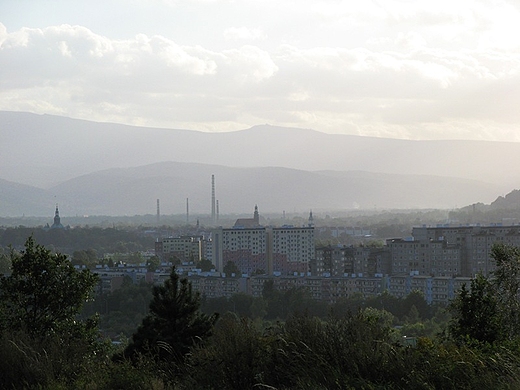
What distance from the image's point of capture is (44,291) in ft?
27.6

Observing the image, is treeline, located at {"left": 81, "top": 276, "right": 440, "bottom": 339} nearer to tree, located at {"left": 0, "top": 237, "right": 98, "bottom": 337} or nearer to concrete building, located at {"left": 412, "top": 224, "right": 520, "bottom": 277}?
concrete building, located at {"left": 412, "top": 224, "right": 520, "bottom": 277}

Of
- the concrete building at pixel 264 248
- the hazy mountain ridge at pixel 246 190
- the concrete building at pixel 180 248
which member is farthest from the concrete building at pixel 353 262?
the hazy mountain ridge at pixel 246 190

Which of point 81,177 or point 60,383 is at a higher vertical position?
point 81,177

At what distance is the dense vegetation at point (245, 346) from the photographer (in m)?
4.69

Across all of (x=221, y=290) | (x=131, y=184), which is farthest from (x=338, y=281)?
(x=131, y=184)

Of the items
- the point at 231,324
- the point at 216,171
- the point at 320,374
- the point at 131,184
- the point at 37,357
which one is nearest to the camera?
the point at 320,374

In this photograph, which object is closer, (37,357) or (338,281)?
(37,357)

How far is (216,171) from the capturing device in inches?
7741

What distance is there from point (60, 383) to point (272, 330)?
4.12ft

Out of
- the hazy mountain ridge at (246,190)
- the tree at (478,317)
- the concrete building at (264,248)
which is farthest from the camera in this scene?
the hazy mountain ridge at (246,190)

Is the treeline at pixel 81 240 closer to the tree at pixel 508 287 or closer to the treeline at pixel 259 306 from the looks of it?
the treeline at pixel 259 306

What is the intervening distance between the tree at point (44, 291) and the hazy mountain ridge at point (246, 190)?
6123 inches

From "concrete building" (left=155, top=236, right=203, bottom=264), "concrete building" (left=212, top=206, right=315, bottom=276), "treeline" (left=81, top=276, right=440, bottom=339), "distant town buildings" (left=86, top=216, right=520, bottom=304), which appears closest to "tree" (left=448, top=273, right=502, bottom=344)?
"treeline" (left=81, top=276, right=440, bottom=339)

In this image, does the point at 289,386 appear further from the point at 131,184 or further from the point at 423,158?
the point at 423,158
